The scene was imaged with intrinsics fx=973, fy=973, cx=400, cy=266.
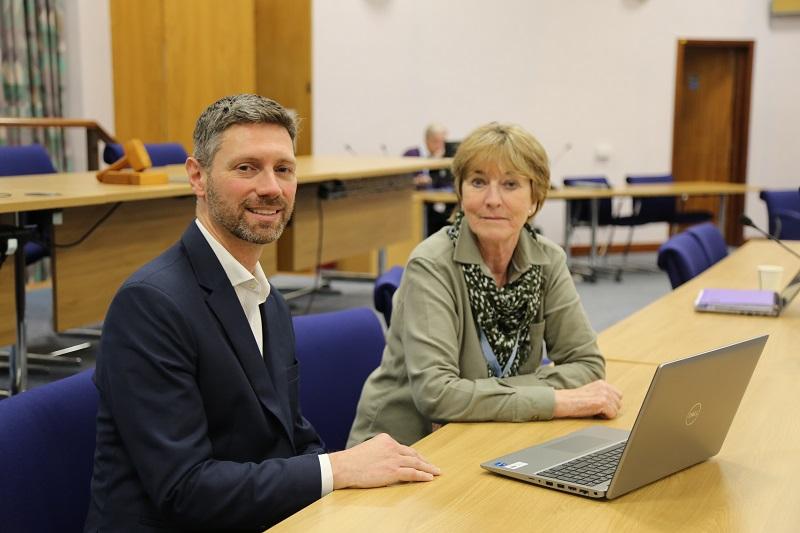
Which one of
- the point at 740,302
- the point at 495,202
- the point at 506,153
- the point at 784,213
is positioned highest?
the point at 506,153

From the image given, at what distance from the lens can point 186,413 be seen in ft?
4.74

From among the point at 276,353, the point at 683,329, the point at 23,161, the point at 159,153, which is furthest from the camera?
the point at 159,153

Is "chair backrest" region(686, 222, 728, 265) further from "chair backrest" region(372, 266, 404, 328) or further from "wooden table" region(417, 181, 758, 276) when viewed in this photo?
"wooden table" region(417, 181, 758, 276)

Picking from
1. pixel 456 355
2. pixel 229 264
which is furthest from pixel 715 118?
pixel 229 264

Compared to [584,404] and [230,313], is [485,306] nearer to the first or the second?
[584,404]

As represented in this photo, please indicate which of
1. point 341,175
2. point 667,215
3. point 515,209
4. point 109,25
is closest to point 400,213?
point 341,175

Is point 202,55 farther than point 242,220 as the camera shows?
Yes

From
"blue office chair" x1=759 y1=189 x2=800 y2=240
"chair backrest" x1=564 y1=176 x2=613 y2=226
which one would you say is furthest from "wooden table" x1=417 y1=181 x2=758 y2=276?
"blue office chair" x1=759 y1=189 x2=800 y2=240

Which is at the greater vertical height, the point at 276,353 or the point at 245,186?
the point at 245,186

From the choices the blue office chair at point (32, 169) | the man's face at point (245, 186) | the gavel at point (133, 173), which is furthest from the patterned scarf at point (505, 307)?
the blue office chair at point (32, 169)

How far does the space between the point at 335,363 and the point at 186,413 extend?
0.77 m

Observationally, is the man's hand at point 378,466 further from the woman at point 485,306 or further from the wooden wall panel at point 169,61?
the wooden wall panel at point 169,61

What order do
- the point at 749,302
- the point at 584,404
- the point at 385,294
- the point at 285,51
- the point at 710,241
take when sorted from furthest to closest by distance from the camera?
the point at 285,51 → the point at 710,241 → the point at 749,302 → the point at 385,294 → the point at 584,404

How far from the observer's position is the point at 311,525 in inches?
52.6
